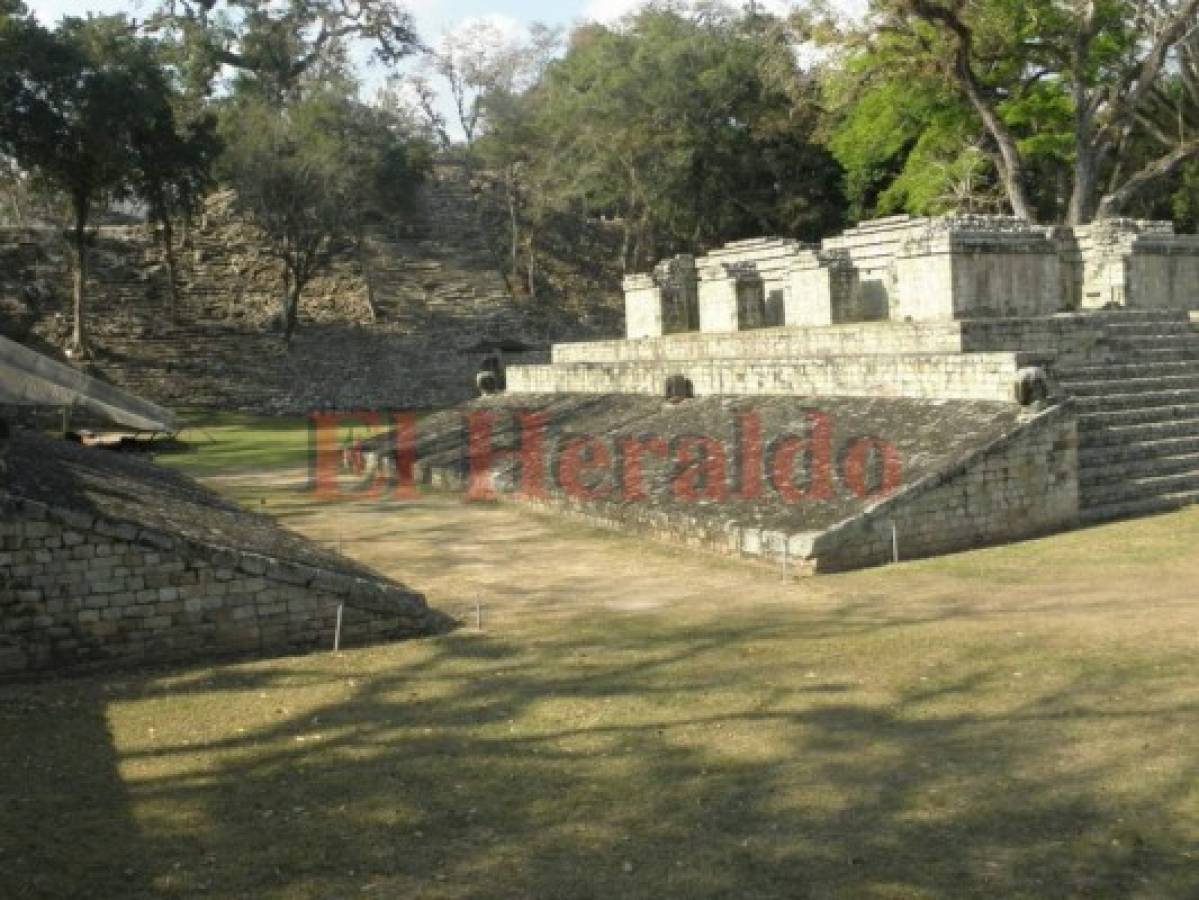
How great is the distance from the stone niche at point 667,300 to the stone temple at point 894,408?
68.5 inches

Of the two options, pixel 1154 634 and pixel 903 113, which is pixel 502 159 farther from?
pixel 1154 634

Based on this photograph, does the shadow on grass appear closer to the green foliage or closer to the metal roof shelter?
the metal roof shelter

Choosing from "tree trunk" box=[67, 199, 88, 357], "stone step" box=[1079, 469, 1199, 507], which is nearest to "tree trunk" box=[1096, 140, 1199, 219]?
"stone step" box=[1079, 469, 1199, 507]

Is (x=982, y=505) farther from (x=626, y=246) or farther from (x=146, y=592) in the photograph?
(x=626, y=246)

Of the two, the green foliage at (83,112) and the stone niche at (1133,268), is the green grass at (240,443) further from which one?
the stone niche at (1133,268)

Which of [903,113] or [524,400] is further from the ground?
[903,113]

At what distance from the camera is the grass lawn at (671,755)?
4.98 metres

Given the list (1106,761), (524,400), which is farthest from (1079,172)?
(1106,761)

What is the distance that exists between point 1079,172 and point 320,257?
931 inches

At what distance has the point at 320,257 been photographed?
38188 mm

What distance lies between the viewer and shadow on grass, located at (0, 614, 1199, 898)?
16.2 feet

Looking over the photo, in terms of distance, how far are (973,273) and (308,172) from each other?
25.3m

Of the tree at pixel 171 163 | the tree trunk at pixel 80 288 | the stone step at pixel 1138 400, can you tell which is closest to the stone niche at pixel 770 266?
the stone step at pixel 1138 400

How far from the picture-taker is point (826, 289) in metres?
19.9
